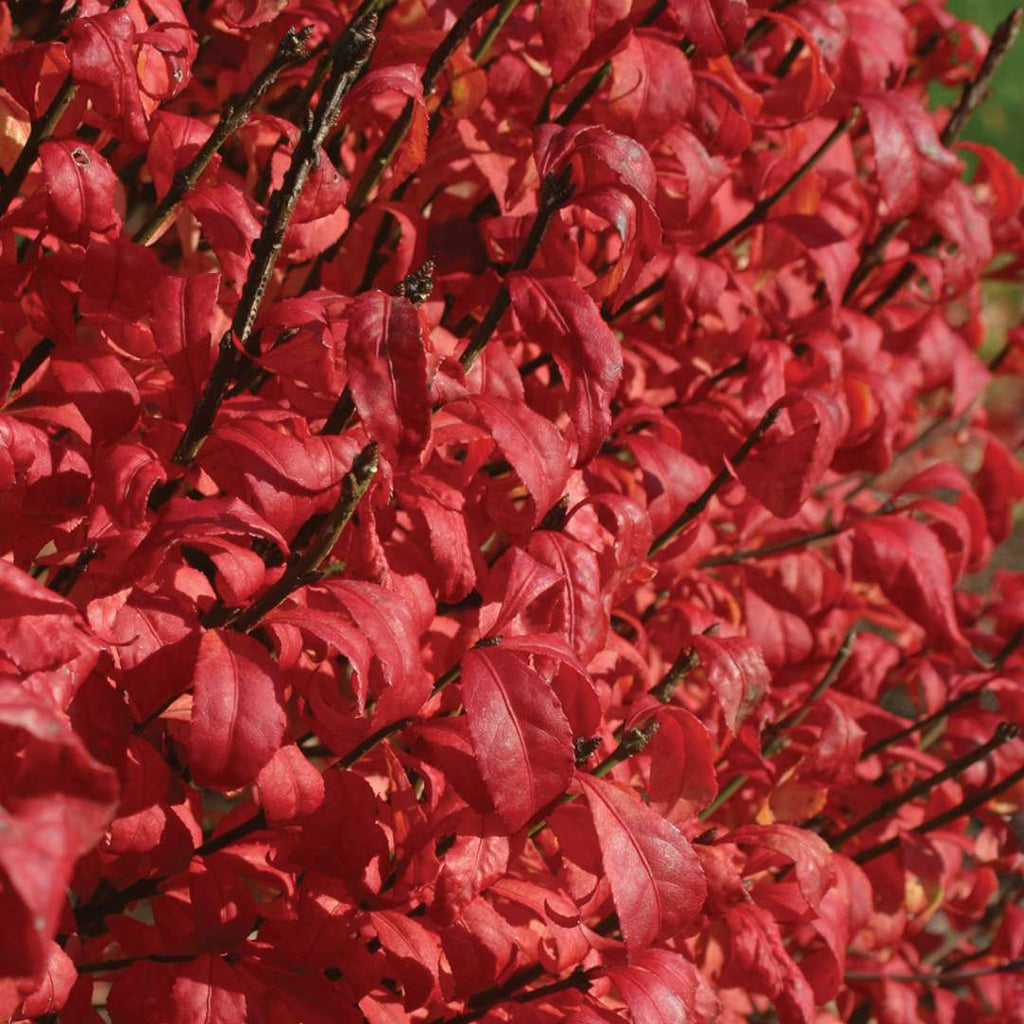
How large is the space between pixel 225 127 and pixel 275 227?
0.16m

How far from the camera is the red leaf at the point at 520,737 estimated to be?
1179 millimetres

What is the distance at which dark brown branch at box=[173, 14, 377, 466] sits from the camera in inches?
44.1

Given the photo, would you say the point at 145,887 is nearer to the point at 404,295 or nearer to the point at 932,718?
the point at 404,295

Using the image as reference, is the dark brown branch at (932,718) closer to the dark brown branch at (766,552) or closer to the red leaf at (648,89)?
the dark brown branch at (766,552)

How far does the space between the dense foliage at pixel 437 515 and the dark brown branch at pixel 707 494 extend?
11 millimetres

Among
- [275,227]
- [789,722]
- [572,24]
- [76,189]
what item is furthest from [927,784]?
[76,189]

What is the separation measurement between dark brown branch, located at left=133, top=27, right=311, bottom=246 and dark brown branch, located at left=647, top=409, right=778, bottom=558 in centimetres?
70

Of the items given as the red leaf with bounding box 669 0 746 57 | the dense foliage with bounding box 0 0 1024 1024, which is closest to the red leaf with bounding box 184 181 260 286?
the dense foliage with bounding box 0 0 1024 1024

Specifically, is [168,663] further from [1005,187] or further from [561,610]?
[1005,187]

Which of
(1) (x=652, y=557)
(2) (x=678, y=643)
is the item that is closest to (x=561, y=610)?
(1) (x=652, y=557)

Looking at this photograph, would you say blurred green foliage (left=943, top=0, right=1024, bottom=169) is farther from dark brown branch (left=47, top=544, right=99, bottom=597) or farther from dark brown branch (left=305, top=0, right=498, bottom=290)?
dark brown branch (left=47, top=544, right=99, bottom=597)

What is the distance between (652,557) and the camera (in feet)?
5.70

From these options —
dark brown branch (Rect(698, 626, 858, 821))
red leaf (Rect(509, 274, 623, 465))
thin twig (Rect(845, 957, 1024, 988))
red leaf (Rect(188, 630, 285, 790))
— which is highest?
red leaf (Rect(509, 274, 623, 465))

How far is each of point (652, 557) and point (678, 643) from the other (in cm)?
20
